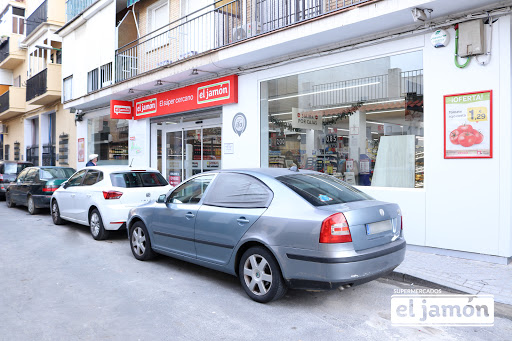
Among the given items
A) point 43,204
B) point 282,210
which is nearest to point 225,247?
point 282,210

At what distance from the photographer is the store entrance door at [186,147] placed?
11695mm

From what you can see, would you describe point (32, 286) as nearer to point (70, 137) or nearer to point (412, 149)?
point (412, 149)

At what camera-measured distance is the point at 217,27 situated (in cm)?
1121

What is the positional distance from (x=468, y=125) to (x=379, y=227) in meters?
3.07

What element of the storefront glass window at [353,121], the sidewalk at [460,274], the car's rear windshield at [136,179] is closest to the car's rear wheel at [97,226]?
the car's rear windshield at [136,179]

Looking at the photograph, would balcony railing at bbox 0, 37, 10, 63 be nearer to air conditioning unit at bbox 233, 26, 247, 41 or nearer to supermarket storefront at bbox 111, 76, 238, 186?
supermarket storefront at bbox 111, 76, 238, 186

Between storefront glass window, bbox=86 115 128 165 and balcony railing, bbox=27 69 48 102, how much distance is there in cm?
384

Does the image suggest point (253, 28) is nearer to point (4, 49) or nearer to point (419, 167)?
point (419, 167)

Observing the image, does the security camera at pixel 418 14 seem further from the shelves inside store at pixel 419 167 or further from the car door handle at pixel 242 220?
the car door handle at pixel 242 220

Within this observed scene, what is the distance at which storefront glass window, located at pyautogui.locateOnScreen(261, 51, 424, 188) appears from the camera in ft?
23.6

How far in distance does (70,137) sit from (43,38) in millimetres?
6138

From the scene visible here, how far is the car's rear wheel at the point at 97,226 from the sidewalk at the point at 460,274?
549 cm

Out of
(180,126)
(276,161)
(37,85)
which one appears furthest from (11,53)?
(276,161)

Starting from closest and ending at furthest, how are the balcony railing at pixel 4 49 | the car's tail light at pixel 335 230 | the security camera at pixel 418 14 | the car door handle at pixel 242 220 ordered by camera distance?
1. the car's tail light at pixel 335 230
2. the car door handle at pixel 242 220
3. the security camera at pixel 418 14
4. the balcony railing at pixel 4 49
